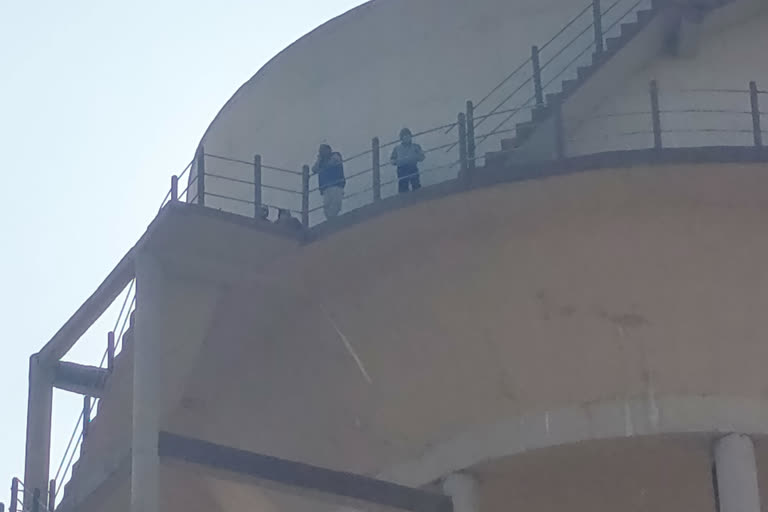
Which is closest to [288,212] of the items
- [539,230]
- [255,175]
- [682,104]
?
[255,175]

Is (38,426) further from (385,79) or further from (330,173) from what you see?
(385,79)

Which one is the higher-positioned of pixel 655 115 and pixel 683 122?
pixel 683 122

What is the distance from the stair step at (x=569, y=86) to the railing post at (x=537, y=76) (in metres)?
0.25

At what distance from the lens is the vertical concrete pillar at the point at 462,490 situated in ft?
44.7

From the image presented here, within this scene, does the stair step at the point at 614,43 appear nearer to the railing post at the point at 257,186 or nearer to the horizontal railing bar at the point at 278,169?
the horizontal railing bar at the point at 278,169

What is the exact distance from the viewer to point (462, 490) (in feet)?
44.9

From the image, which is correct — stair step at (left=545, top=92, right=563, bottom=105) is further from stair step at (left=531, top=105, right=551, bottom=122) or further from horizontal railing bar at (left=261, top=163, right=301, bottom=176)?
horizontal railing bar at (left=261, top=163, right=301, bottom=176)

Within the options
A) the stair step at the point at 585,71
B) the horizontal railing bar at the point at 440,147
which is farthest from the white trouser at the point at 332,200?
the stair step at the point at 585,71

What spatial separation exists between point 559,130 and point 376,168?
Result: 5.18 ft

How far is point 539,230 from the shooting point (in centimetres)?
1311

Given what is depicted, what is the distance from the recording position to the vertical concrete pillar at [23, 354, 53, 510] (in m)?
16.2

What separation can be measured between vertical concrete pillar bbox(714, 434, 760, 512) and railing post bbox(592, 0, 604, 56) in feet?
11.0

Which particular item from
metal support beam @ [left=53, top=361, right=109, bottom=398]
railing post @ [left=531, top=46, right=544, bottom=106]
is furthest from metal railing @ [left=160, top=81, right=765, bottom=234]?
metal support beam @ [left=53, top=361, right=109, bottom=398]

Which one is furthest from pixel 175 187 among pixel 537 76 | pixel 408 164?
pixel 537 76
